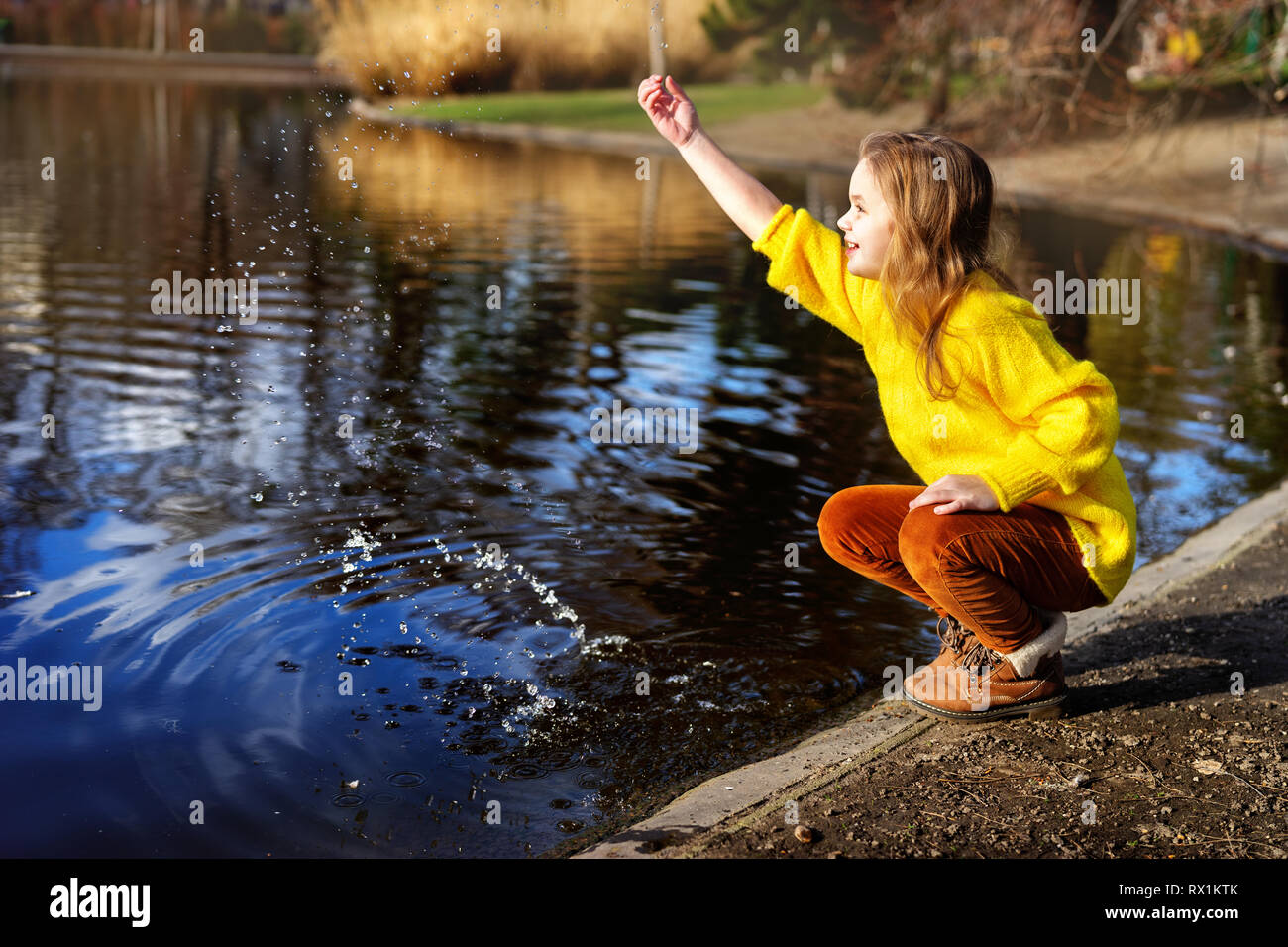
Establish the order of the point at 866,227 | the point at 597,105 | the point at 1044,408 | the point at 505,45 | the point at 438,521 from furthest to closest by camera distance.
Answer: the point at 505,45
the point at 597,105
the point at 438,521
the point at 866,227
the point at 1044,408

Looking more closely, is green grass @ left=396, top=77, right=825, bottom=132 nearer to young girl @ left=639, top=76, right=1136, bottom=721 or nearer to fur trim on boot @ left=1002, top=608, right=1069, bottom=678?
young girl @ left=639, top=76, right=1136, bottom=721

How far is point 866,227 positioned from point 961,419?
1.77ft

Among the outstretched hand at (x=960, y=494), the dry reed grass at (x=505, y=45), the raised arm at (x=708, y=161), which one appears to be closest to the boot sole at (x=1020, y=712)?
the outstretched hand at (x=960, y=494)

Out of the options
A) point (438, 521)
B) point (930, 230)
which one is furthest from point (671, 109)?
point (438, 521)

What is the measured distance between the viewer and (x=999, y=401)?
3.51 m

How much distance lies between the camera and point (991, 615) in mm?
3631

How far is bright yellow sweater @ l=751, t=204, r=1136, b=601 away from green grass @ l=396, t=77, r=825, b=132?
2696cm

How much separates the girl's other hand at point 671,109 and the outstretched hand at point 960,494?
1.21 meters

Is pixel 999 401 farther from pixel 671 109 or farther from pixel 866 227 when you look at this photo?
pixel 671 109

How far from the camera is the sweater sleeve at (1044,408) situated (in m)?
3.40

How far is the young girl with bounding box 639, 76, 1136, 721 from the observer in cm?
345
